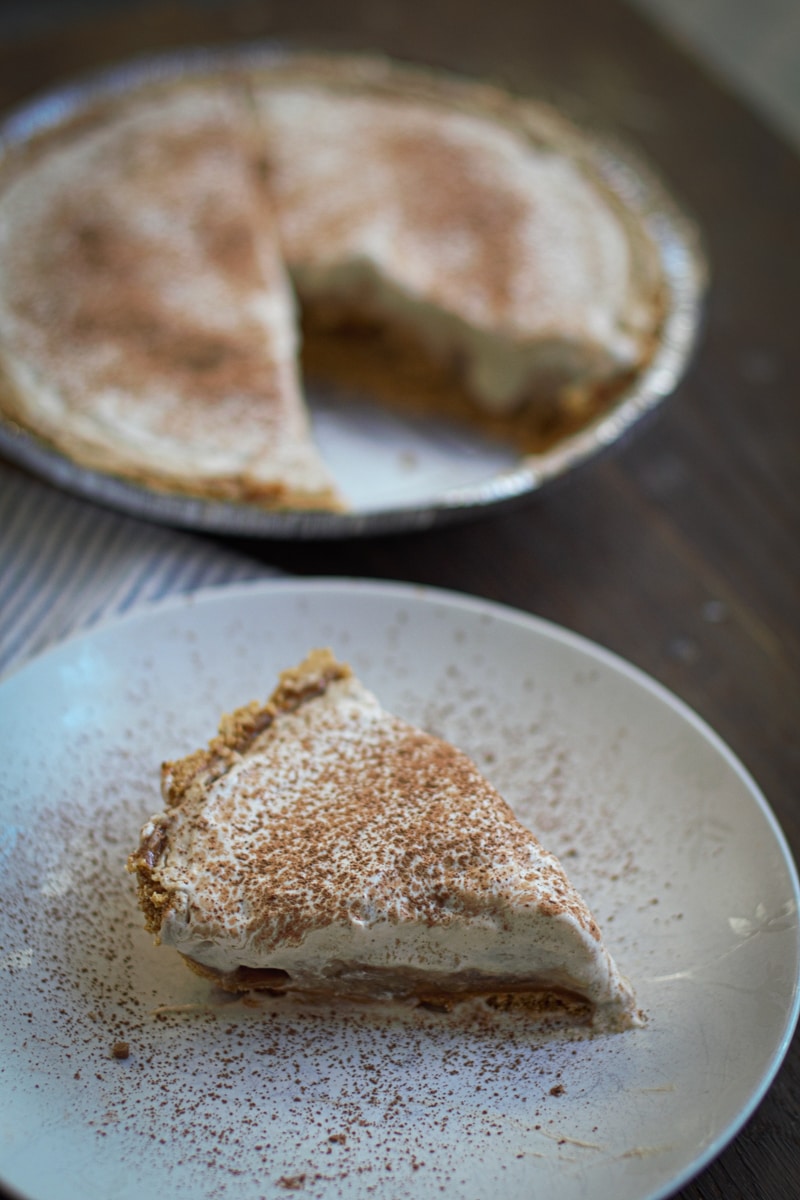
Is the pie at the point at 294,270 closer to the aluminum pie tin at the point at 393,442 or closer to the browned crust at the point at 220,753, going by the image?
the aluminum pie tin at the point at 393,442

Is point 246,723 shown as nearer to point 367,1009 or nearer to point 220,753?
point 220,753

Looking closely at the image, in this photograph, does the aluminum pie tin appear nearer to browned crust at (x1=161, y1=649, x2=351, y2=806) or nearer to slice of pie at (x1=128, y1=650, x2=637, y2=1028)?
browned crust at (x1=161, y1=649, x2=351, y2=806)

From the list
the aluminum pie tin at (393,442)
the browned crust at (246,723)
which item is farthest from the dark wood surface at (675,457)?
the browned crust at (246,723)

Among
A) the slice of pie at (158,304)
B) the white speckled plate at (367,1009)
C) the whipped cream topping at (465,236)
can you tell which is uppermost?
the whipped cream topping at (465,236)

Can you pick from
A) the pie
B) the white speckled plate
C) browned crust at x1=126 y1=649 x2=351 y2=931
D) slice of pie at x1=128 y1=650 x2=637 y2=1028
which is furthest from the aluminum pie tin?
slice of pie at x1=128 y1=650 x2=637 y2=1028

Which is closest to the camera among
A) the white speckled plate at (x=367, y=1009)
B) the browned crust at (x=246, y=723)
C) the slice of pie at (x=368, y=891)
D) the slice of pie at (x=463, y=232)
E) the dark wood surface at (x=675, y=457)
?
the white speckled plate at (x=367, y=1009)

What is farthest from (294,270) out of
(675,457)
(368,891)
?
(368,891)

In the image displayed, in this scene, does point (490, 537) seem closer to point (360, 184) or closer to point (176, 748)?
point (176, 748)
